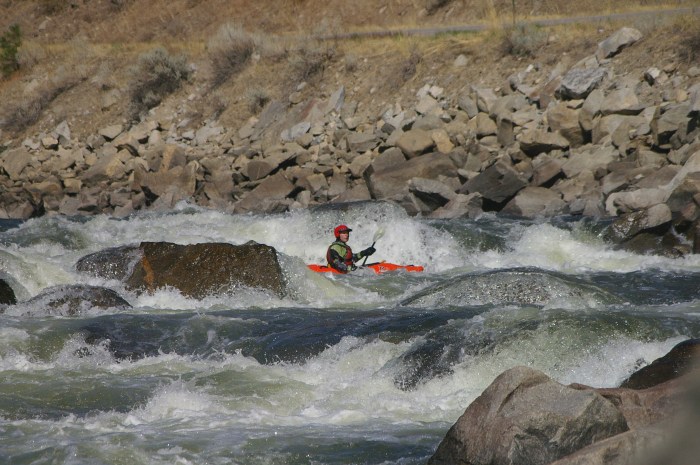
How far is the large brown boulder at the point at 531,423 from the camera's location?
3.95 meters

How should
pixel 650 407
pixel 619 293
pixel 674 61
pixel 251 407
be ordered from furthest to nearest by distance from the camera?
pixel 674 61
pixel 619 293
pixel 251 407
pixel 650 407

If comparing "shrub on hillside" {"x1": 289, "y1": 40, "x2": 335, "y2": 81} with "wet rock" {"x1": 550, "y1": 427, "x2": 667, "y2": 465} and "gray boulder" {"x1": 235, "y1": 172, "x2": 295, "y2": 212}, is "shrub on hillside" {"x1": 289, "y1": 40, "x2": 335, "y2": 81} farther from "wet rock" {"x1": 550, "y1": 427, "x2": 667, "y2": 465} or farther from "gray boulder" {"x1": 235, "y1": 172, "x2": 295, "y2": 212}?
Result: "wet rock" {"x1": 550, "y1": 427, "x2": 667, "y2": 465}

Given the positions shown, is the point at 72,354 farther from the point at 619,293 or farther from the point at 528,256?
the point at 528,256

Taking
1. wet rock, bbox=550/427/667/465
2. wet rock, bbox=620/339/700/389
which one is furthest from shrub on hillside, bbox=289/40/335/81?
wet rock, bbox=550/427/667/465

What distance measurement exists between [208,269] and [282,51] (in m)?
17.0

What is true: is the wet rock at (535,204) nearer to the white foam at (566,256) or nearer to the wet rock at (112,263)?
the white foam at (566,256)

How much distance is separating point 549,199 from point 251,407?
9537mm

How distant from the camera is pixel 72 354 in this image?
7.43m

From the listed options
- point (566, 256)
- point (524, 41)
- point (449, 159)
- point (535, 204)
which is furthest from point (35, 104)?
point (566, 256)

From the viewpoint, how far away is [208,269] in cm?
1020

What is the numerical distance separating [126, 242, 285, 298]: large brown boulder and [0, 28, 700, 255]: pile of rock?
450 cm

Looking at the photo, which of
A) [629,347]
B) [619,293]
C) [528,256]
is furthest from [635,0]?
[629,347]

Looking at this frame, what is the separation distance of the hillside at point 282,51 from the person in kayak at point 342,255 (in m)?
8.43

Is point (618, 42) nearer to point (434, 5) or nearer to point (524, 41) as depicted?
point (524, 41)
